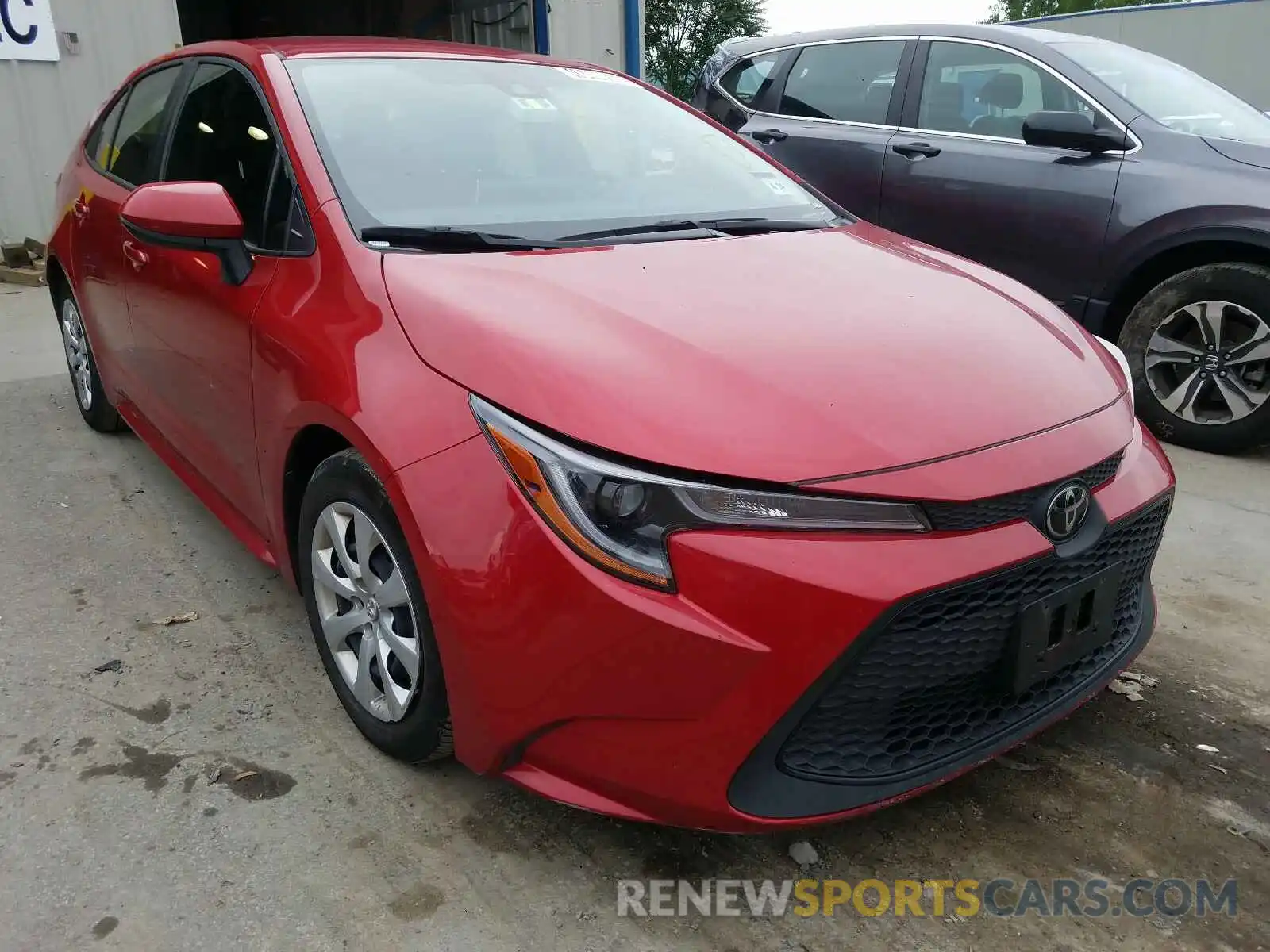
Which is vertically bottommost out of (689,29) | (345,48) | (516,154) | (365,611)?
(365,611)

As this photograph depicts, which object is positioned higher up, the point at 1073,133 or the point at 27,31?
the point at 27,31

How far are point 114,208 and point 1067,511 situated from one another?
3023 mm

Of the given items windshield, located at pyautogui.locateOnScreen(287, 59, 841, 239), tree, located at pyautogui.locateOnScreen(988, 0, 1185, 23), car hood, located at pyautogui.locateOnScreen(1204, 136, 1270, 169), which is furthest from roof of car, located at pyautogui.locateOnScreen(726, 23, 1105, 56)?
tree, located at pyautogui.locateOnScreen(988, 0, 1185, 23)

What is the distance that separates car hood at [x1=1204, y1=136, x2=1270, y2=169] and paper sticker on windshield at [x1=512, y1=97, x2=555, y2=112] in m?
2.74

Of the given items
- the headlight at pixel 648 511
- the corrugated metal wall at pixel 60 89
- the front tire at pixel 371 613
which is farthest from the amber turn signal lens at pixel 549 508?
the corrugated metal wall at pixel 60 89

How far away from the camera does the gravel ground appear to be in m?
1.67

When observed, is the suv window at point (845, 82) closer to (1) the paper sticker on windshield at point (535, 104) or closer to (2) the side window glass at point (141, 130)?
(1) the paper sticker on windshield at point (535, 104)

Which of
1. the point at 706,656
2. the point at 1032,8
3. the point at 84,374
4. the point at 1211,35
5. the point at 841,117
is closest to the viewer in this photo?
the point at 706,656

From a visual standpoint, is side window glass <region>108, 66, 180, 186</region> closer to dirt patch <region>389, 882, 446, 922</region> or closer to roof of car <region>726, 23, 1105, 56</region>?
dirt patch <region>389, 882, 446, 922</region>

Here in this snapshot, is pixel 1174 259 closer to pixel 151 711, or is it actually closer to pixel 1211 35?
pixel 151 711

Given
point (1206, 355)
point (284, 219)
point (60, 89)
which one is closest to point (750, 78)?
point (1206, 355)

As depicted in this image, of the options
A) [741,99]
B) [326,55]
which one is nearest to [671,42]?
[741,99]

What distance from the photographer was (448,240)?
206cm

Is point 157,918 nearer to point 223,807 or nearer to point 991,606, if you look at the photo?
point 223,807
